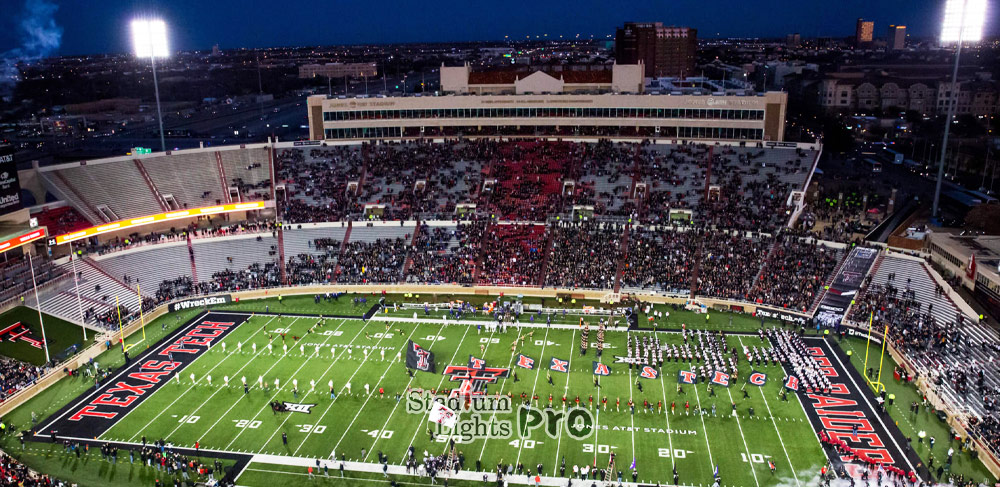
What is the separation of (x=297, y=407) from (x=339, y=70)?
10647cm

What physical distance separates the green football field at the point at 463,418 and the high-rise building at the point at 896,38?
274ft

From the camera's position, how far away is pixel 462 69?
6444cm

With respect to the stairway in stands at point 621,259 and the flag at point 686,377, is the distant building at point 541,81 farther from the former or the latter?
the flag at point 686,377

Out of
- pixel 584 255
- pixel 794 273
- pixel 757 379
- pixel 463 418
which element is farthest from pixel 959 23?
pixel 463 418

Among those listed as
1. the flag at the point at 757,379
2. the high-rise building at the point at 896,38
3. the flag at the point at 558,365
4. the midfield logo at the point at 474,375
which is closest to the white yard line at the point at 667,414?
the flag at the point at 757,379

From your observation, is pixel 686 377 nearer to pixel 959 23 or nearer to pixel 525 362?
pixel 525 362

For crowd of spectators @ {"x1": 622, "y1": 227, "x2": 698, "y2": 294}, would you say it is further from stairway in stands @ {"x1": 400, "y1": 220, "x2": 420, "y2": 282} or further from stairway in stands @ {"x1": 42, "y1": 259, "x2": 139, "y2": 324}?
stairway in stands @ {"x1": 42, "y1": 259, "x2": 139, "y2": 324}

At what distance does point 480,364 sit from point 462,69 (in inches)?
1490

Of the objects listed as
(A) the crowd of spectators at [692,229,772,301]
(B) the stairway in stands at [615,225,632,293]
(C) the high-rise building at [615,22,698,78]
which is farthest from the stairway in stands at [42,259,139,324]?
(C) the high-rise building at [615,22,698,78]

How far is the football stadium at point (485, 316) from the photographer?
26594 mm

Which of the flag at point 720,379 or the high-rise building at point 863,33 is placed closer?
the flag at point 720,379

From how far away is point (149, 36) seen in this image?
182ft

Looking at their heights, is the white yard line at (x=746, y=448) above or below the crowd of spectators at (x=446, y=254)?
below

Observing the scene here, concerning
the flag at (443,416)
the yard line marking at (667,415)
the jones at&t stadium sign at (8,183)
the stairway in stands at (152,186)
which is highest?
the jones at&t stadium sign at (8,183)
